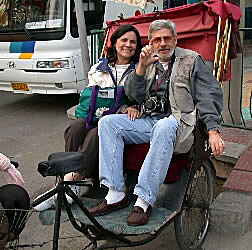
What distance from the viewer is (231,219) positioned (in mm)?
3752

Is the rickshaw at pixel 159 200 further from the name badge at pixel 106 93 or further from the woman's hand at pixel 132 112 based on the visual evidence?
the name badge at pixel 106 93

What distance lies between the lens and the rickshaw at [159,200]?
270 cm

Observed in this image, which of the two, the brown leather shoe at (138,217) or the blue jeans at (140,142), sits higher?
the blue jeans at (140,142)

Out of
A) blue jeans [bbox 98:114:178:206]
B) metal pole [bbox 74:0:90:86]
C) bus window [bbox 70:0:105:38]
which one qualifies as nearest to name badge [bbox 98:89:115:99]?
blue jeans [bbox 98:114:178:206]

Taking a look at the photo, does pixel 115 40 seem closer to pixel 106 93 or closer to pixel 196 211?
pixel 106 93

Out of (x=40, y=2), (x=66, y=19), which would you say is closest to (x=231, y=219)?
(x=66, y=19)

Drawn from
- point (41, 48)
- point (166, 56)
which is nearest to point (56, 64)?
point (41, 48)

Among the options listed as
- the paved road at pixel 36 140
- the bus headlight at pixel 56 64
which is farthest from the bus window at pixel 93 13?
the paved road at pixel 36 140

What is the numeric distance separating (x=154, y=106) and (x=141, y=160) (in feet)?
1.47

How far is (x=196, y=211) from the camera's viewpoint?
3.59 meters

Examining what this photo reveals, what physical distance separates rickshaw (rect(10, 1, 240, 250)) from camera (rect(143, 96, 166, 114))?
32 cm

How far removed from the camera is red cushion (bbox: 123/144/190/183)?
3.27 m

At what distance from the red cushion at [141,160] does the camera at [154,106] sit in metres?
0.31

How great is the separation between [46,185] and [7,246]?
2.16 metres
